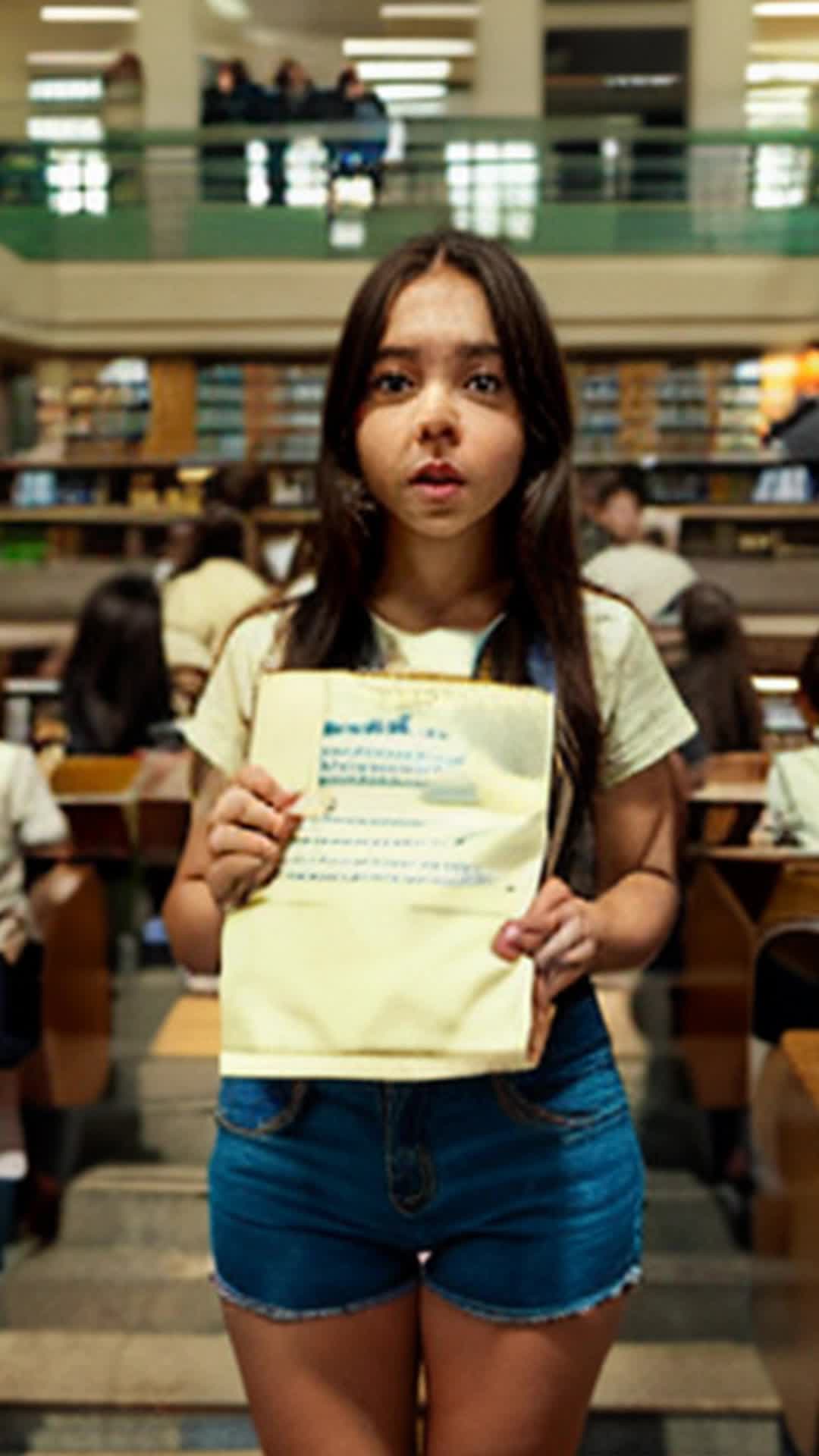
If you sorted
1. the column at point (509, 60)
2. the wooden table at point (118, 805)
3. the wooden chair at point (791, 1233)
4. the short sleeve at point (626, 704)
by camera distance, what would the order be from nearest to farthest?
1. the short sleeve at point (626, 704)
2. the wooden chair at point (791, 1233)
3. the column at point (509, 60)
4. the wooden table at point (118, 805)

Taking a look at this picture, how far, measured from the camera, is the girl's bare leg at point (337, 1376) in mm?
1146

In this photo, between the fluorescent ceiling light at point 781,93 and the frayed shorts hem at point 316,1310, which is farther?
the fluorescent ceiling light at point 781,93

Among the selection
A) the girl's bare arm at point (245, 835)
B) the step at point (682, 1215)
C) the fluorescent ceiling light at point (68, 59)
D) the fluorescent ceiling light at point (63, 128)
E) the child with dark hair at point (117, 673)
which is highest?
the fluorescent ceiling light at point (68, 59)

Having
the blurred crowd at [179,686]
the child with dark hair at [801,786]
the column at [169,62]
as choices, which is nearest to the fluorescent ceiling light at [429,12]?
the column at [169,62]

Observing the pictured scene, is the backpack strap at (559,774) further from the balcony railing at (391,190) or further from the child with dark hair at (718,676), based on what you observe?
the balcony railing at (391,190)

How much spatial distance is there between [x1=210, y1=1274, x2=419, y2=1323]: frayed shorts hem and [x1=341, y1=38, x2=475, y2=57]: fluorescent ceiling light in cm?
143

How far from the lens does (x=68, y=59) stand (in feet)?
6.23

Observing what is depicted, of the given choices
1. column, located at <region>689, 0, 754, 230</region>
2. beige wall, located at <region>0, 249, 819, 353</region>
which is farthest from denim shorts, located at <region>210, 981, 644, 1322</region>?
column, located at <region>689, 0, 754, 230</region>

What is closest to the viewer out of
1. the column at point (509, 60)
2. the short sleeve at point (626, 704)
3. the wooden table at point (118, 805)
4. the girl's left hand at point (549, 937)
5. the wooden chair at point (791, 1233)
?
the girl's left hand at point (549, 937)

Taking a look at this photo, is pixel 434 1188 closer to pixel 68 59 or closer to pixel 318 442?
pixel 318 442

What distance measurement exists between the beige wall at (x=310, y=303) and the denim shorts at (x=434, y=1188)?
99 centimetres

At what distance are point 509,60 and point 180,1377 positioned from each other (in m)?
1.63

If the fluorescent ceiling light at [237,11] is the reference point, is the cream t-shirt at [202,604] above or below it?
below

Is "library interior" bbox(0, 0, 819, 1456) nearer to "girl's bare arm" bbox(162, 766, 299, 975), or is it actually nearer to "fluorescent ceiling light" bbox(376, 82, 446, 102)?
"fluorescent ceiling light" bbox(376, 82, 446, 102)
